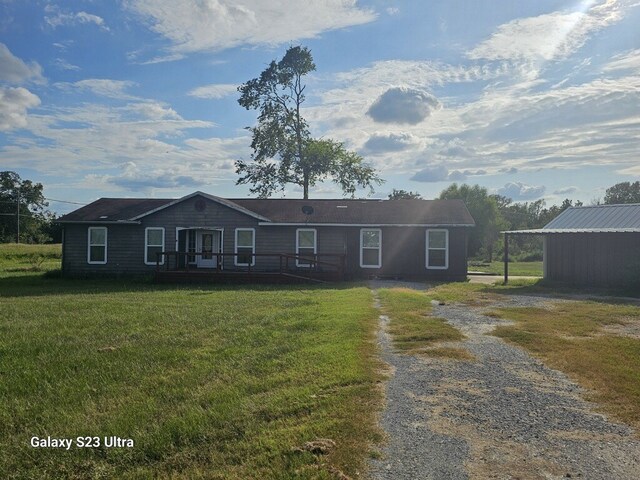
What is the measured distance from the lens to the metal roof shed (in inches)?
727

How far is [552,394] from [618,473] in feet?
6.14

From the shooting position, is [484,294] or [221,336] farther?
[484,294]

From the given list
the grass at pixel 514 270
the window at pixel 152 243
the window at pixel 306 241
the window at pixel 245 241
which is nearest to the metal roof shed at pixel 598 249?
the grass at pixel 514 270

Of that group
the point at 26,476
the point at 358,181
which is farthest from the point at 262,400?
the point at 358,181

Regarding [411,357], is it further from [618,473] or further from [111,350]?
[111,350]

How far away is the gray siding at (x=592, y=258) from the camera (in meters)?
18.5

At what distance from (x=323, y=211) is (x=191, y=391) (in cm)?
1762

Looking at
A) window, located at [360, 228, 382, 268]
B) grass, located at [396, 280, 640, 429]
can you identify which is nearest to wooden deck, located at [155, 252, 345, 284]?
window, located at [360, 228, 382, 268]

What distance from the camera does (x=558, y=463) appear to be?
4012 mm

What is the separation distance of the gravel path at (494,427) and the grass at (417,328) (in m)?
0.76

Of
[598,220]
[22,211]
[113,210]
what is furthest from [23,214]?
[598,220]

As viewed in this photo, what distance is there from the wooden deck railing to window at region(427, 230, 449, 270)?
3.74 meters

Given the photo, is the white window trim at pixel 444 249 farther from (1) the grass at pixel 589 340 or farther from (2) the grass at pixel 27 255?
(2) the grass at pixel 27 255

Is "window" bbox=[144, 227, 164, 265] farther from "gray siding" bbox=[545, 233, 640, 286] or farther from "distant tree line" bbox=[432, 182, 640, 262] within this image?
"distant tree line" bbox=[432, 182, 640, 262]
